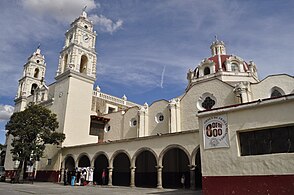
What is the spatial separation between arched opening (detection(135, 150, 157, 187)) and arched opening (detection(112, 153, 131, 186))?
3.24ft

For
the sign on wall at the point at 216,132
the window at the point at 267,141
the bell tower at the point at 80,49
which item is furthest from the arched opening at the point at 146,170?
the window at the point at 267,141

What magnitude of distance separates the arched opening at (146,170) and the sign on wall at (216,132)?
13058 mm

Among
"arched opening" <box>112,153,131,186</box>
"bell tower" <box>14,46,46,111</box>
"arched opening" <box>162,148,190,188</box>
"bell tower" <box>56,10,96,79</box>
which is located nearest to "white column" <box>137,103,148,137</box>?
"arched opening" <box>112,153,131,186</box>

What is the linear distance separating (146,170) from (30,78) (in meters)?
24.5

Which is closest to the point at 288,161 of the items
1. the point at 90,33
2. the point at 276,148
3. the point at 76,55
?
the point at 276,148

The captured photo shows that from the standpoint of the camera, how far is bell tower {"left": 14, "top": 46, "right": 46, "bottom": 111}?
3694cm

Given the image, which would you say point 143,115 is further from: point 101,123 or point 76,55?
point 76,55

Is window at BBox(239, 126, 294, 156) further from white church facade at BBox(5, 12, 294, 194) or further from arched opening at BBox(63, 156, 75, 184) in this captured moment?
arched opening at BBox(63, 156, 75, 184)

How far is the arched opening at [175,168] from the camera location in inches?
836

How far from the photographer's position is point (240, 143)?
398 inches

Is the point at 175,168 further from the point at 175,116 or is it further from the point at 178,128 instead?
the point at 175,116

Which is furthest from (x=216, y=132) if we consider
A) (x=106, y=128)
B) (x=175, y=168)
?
(x=106, y=128)

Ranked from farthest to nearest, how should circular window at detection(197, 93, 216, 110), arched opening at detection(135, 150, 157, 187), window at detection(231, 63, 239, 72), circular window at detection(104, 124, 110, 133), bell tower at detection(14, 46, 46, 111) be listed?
bell tower at detection(14, 46, 46, 111) < window at detection(231, 63, 239, 72) < circular window at detection(104, 124, 110, 133) < arched opening at detection(135, 150, 157, 187) < circular window at detection(197, 93, 216, 110)

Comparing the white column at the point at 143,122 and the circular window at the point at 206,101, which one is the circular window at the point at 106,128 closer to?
the white column at the point at 143,122
